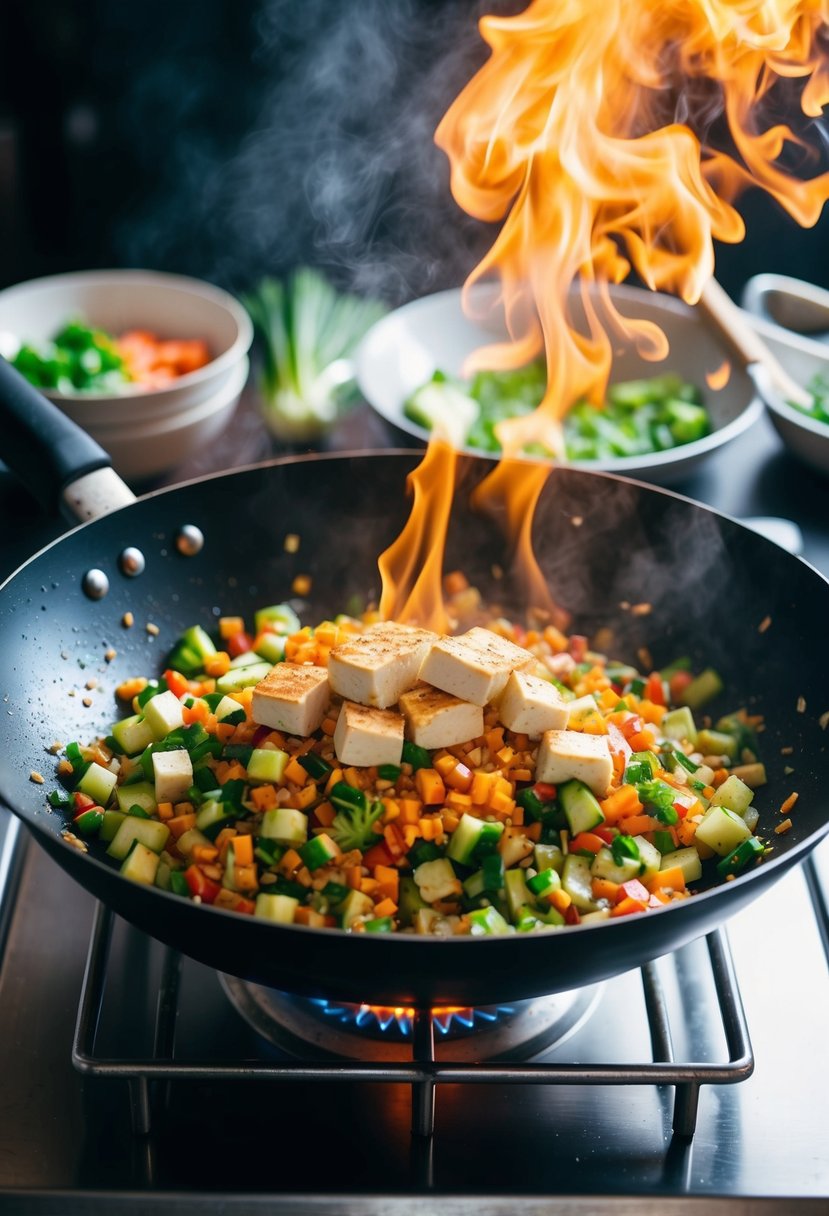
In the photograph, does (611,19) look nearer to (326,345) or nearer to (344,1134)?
(326,345)

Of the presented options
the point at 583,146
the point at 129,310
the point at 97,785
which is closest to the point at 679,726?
the point at 97,785

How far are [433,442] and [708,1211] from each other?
1.41 metres

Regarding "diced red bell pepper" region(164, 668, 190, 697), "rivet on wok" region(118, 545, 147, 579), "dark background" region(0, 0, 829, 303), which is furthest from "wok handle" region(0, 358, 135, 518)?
"dark background" region(0, 0, 829, 303)

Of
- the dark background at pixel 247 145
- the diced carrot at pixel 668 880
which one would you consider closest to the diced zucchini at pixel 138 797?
the diced carrot at pixel 668 880

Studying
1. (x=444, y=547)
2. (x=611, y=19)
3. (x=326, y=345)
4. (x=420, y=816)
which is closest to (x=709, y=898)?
(x=420, y=816)

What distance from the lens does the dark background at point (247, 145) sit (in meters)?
3.61

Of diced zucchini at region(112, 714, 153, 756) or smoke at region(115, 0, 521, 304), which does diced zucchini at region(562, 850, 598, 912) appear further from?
smoke at region(115, 0, 521, 304)

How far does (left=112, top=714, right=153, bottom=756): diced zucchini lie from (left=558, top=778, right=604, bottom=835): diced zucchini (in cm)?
67

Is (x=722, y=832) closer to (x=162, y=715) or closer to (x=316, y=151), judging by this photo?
(x=162, y=715)

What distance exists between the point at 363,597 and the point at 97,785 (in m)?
0.75

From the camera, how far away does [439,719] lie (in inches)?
64.1

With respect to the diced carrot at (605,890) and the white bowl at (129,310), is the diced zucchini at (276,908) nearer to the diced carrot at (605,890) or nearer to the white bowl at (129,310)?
the diced carrot at (605,890)

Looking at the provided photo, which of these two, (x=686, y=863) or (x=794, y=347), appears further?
(x=794, y=347)

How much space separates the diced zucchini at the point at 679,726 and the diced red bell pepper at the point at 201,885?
83 cm
